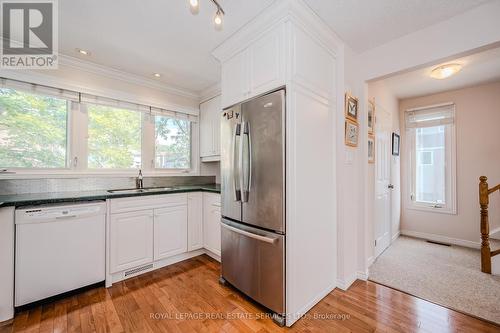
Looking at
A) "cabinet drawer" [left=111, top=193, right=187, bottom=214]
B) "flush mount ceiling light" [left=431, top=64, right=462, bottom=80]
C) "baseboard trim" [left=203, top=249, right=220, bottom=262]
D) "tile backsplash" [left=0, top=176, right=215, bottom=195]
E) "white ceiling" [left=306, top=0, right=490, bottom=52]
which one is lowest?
"baseboard trim" [left=203, top=249, right=220, bottom=262]

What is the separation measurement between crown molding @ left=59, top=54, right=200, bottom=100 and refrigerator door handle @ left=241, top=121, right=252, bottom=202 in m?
1.99

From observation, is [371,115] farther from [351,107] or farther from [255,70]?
[255,70]

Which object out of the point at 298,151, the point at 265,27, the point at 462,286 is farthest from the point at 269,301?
the point at 265,27

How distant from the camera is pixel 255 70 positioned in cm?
187

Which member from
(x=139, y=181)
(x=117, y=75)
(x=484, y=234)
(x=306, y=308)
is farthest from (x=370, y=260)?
(x=117, y=75)

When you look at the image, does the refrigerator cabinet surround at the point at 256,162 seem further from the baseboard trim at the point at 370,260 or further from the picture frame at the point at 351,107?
the baseboard trim at the point at 370,260

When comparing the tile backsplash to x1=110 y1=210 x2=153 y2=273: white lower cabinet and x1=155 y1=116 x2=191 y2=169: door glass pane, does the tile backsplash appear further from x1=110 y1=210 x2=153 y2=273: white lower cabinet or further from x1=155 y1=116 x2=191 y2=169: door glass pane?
x1=110 y1=210 x2=153 y2=273: white lower cabinet

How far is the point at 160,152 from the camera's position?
321cm

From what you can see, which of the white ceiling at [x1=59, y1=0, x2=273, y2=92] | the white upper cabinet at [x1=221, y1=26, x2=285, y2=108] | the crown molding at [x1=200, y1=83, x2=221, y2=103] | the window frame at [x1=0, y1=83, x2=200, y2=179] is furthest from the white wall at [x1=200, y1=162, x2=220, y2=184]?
the white upper cabinet at [x1=221, y1=26, x2=285, y2=108]

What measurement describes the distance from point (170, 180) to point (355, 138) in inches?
105

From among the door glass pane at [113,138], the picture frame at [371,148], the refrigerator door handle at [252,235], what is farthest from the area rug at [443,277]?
the door glass pane at [113,138]

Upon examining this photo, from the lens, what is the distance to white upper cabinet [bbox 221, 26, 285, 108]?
1685 mm

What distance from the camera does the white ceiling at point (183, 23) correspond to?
1658mm

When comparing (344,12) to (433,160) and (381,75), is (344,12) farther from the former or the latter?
(433,160)
